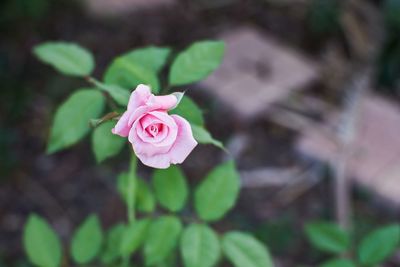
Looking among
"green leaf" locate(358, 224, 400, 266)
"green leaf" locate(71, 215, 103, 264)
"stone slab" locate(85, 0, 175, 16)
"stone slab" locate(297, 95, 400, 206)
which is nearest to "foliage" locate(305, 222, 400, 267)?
"green leaf" locate(358, 224, 400, 266)

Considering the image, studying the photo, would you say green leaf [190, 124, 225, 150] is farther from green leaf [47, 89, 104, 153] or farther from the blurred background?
the blurred background

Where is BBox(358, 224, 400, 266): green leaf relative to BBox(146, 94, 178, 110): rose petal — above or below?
above

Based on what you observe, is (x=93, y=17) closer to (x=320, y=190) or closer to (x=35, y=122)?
(x=35, y=122)

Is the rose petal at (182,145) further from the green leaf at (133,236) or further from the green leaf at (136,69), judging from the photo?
the green leaf at (133,236)

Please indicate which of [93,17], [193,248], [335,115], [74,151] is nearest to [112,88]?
[193,248]

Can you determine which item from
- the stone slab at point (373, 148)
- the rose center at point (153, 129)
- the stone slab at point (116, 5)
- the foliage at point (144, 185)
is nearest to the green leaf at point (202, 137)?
the foliage at point (144, 185)

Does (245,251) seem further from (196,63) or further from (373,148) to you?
(373,148)
